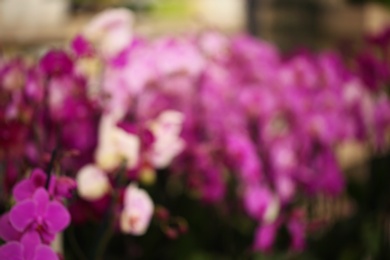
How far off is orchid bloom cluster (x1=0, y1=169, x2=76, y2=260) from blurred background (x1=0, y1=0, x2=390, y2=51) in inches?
23.0

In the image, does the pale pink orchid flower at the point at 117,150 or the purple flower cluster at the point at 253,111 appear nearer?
the pale pink orchid flower at the point at 117,150

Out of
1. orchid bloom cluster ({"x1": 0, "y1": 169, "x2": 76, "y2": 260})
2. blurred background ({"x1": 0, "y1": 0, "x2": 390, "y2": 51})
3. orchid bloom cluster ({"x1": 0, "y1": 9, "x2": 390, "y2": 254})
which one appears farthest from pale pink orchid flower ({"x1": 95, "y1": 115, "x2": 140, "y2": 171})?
blurred background ({"x1": 0, "y1": 0, "x2": 390, "y2": 51})

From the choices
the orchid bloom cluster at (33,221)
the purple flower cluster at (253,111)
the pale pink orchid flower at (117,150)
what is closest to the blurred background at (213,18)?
the purple flower cluster at (253,111)

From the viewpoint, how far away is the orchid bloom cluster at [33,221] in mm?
379

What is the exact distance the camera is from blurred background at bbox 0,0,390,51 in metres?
1.56

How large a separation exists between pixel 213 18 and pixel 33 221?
1982 millimetres

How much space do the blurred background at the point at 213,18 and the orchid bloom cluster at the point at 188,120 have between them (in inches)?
4.7

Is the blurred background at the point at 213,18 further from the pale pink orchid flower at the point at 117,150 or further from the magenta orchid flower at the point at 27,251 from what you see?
the magenta orchid flower at the point at 27,251

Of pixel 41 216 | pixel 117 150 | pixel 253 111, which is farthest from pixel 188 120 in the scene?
pixel 41 216

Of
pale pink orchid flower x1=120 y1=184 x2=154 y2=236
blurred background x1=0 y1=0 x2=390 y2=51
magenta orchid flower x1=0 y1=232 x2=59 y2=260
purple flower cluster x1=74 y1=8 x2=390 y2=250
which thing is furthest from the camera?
blurred background x1=0 y1=0 x2=390 y2=51

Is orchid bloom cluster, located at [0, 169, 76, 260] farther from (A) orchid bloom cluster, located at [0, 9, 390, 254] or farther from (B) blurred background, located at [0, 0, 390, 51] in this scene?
(B) blurred background, located at [0, 0, 390, 51]

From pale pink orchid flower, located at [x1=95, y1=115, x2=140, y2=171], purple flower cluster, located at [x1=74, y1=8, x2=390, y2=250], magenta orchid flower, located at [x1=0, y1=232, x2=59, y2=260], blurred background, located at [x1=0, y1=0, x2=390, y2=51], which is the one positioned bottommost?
blurred background, located at [x1=0, y1=0, x2=390, y2=51]

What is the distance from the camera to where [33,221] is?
1.29 feet

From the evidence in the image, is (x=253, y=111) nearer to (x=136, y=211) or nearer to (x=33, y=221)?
(x=136, y=211)
